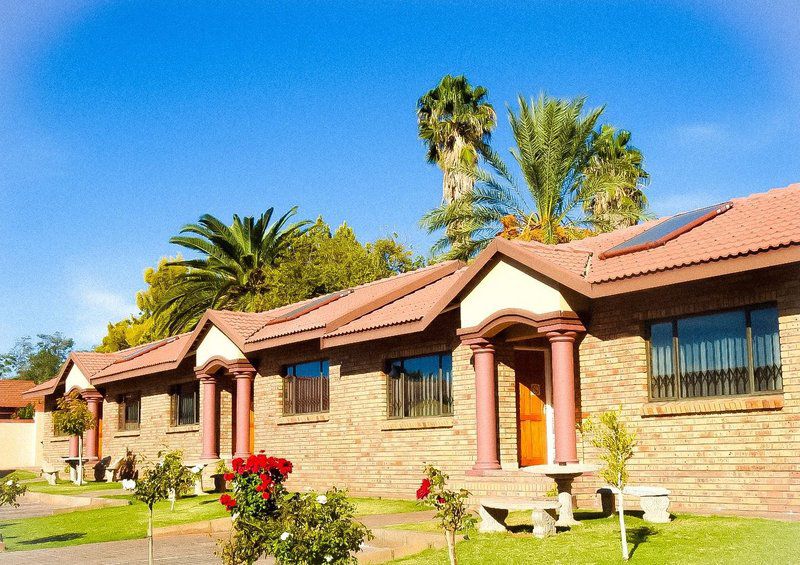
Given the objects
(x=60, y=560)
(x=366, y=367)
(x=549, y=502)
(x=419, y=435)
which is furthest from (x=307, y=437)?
(x=549, y=502)

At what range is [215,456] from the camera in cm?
2542

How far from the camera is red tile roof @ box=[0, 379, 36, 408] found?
49719mm

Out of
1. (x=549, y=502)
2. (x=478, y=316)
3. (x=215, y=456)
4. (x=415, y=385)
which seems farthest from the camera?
(x=215, y=456)

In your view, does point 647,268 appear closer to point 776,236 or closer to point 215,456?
point 776,236

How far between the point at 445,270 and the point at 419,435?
496 cm

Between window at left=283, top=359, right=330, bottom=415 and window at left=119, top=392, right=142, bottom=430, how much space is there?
10.6m

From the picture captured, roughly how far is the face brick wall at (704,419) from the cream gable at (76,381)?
24247 millimetres

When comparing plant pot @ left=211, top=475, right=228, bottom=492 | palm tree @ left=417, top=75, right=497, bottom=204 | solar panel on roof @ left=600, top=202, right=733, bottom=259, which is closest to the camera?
solar panel on roof @ left=600, top=202, right=733, bottom=259

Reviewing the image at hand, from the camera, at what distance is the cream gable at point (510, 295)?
15.3m

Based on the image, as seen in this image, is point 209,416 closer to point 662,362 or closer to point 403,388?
point 403,388

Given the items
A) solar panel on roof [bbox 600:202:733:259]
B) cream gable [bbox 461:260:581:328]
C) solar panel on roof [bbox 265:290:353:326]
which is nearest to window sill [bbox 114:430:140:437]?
solar panel on roof [bbox 265:290:353:326]

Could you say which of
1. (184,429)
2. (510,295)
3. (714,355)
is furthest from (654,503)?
(184,429)

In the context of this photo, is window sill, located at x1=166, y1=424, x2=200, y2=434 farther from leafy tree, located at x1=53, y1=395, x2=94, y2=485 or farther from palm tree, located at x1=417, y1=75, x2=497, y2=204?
palm tree, located at x1=417, y1=75, x2=497, y2=204

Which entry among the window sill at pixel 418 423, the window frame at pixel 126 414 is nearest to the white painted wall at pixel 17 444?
the window frame at pixel 126 414
